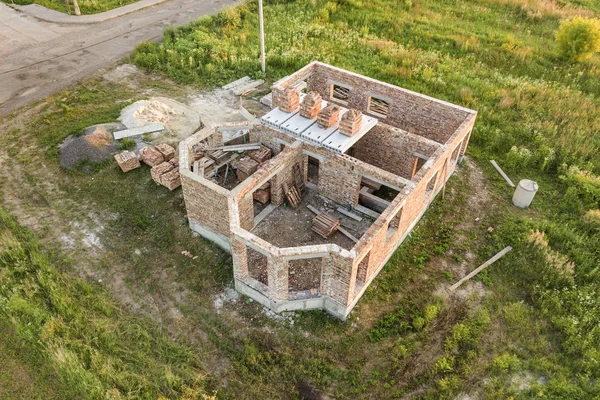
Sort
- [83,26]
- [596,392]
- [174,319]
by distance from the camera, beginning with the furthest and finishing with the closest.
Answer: [83,26]
[174,319]
[596,392]

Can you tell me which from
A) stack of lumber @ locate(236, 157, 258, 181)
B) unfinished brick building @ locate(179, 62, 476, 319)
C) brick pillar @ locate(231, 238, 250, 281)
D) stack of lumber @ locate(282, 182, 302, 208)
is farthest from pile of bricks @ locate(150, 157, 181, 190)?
brick pillar @ locate(231, 238, 250, 281)

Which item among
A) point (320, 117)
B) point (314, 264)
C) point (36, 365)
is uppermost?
point (320, 117)

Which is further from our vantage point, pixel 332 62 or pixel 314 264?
pixel 332 62

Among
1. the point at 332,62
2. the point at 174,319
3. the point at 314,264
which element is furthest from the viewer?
the point at 332,62

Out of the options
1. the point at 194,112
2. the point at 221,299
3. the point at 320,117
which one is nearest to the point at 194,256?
the point at 221,299

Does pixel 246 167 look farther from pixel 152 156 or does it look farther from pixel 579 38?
pixel 579 38

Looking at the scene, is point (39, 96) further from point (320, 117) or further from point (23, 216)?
point (320, 117)

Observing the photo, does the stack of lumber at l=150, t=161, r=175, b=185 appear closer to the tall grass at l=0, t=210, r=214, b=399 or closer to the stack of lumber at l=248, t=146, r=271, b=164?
the stack of lumber at l=248, t=146, r=271, b=164
